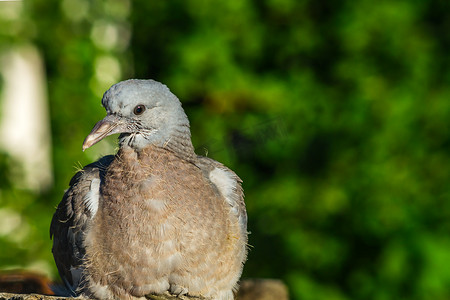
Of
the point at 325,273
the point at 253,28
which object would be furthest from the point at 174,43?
the point at 325,273

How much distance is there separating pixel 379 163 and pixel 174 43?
2200mm

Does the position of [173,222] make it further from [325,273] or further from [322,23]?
[322,23]

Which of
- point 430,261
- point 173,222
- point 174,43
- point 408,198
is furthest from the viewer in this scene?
point 174,43

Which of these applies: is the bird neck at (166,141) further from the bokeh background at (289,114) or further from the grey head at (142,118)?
the bokeh background at (289,114)

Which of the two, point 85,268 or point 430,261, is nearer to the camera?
point 85,268

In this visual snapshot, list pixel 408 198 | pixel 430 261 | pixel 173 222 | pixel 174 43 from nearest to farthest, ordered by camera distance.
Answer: pixel 173 222
pixel 430 261
pixel 408 198
pixel 174 43

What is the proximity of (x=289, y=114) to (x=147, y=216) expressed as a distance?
2.90 m

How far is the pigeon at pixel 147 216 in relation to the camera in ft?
7.45

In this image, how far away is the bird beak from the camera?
7.43 ft

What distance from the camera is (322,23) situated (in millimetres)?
5301

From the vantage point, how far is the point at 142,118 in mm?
2359

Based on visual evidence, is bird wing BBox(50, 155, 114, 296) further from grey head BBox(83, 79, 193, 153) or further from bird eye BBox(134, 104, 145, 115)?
bird eye BBox(134, 104, 145, 115)

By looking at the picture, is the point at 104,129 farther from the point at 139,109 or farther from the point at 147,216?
the point at 147,216

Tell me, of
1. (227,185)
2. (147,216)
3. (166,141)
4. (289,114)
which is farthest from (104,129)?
(289,114)
